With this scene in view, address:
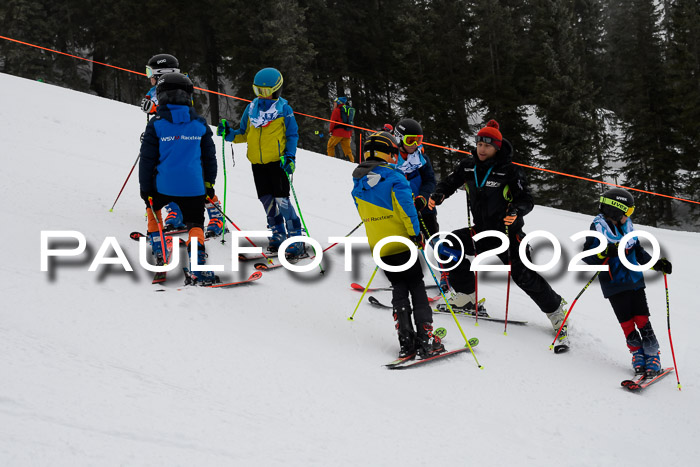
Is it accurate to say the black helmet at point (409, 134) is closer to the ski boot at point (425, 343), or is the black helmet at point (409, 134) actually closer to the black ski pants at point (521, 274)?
the black ski pants at point (521, 274)

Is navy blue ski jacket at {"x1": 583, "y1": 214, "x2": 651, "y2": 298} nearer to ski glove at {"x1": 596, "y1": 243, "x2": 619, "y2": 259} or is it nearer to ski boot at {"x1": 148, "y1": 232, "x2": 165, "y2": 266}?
ski glove at {"x1": 596, "y1": 243, "x2": 619, "y2": 259}

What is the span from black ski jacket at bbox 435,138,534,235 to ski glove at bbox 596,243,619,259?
76cm

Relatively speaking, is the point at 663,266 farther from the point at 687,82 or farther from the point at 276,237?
the point at 687,82

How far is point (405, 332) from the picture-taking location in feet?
15.8

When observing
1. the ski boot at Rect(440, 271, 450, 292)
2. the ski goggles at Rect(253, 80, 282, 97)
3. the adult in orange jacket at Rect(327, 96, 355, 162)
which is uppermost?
the adult in orange jacket at Rect(327, 96, 355, 162)

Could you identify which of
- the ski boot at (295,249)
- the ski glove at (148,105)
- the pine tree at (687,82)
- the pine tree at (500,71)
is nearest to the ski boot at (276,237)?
the ski boot at (295,249)

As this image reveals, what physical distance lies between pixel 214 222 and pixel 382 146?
3.20m

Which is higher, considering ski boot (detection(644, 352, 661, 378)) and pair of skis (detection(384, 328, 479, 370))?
pair of skis (detection(384, 328, 479, 370))

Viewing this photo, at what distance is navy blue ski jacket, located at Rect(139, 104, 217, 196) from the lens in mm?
5184

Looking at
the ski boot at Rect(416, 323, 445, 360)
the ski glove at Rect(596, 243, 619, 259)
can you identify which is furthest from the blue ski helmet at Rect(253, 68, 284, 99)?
the ski glove at Rect(596, 243, 619, 259)

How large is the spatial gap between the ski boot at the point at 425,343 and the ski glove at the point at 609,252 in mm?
1627

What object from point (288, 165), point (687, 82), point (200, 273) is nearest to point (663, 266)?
point (288, 165)

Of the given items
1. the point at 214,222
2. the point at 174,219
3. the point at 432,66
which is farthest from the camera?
the point at 432,66

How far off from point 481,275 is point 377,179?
11.1 ft
